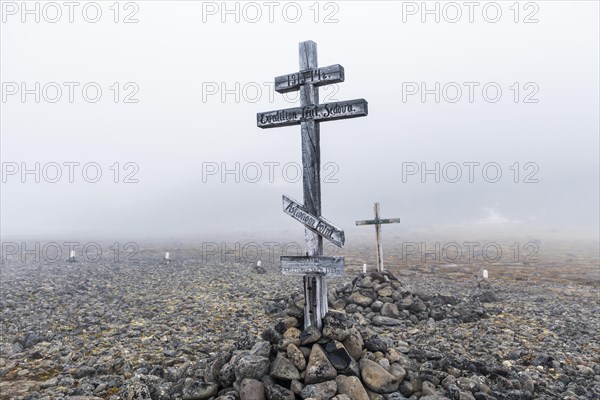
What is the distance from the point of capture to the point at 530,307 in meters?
19.5

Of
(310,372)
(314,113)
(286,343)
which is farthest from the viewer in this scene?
(314,113)

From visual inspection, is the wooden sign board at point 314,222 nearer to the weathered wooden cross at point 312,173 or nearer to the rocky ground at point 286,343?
the weathered wooden cross at point 312,173

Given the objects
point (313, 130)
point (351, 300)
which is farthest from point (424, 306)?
point (313, 130)

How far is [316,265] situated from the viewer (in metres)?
9.29

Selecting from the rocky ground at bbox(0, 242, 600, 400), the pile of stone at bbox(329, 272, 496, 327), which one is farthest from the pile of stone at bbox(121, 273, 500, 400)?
the pile of stone at bbox(329, 272, 496, 327)

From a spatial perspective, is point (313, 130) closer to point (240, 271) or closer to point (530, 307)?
point (530, 307)

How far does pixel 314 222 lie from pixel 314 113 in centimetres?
287


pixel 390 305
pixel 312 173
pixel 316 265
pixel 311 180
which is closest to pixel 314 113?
pixel 312 173

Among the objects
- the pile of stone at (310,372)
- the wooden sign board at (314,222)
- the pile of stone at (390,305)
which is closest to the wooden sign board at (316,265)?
the wooden sign board at (314,222)

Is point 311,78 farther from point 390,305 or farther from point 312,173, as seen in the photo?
point 390,305

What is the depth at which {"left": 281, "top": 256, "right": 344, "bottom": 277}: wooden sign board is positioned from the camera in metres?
9.20

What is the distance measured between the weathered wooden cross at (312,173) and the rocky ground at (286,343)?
1.02m

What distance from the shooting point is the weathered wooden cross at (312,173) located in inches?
363

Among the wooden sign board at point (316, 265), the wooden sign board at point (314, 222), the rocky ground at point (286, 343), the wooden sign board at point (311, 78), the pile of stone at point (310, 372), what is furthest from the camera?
the wooden sign board at point (311, 78)
